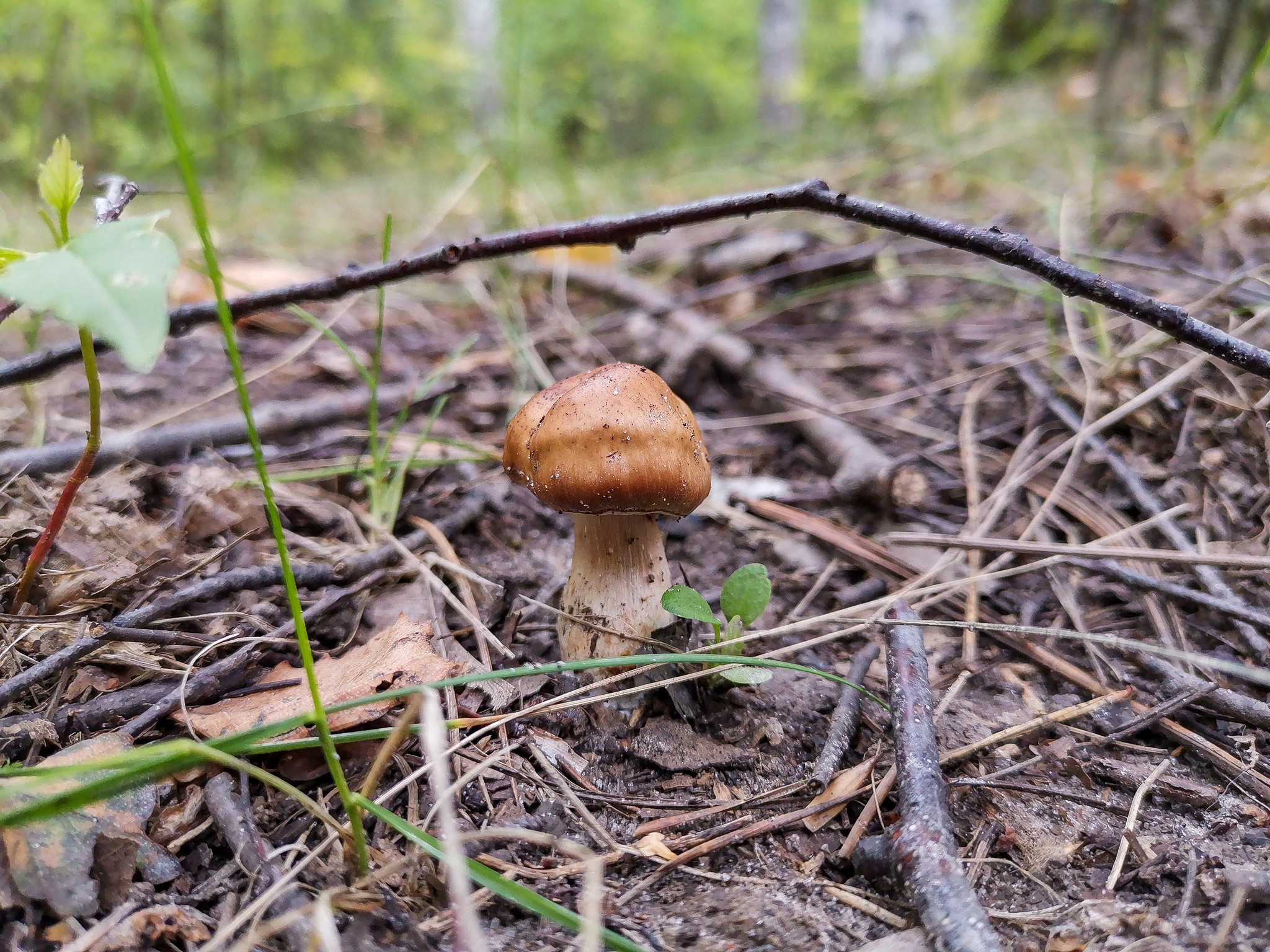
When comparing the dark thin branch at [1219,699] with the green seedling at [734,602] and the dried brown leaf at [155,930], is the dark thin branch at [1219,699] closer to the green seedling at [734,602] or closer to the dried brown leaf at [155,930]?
the green seedling at [734,602]

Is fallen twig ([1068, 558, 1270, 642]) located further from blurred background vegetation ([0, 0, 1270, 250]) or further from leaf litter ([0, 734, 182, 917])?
leaf litter ([0, 734, 182, 917])

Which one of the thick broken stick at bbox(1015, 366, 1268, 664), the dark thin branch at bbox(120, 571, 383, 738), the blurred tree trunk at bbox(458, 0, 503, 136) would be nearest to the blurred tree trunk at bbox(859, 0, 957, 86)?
the blurred tree trunk at bbox(458, 0, 503, 136)

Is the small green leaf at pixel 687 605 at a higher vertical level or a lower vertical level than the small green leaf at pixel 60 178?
lower

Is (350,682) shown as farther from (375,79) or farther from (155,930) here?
(375,79)

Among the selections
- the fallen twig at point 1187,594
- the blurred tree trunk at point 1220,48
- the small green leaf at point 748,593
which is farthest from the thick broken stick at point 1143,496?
the blurred tree trunk at point 1220,48

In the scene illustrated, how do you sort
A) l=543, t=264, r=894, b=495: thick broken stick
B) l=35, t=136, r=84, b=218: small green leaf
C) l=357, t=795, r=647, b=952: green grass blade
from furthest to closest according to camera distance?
l=543, t=264, r=894, b=495: thick broken stick, l=35, t=136, r=84, b=218: small green leaf, l=357, t=795, r=647, b=952: green grass blade

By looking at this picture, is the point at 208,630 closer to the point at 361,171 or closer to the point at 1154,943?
the point at 1154,943
